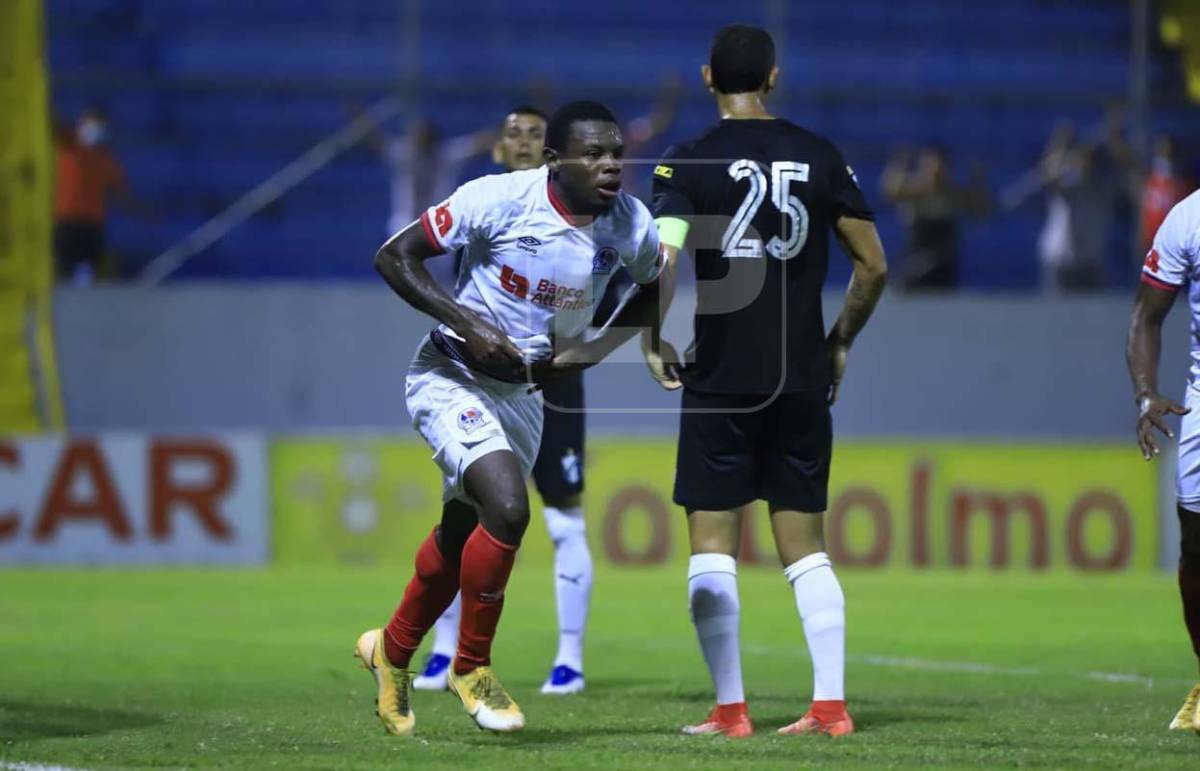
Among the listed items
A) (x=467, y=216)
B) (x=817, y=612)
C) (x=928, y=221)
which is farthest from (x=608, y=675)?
(x=928, y=221)

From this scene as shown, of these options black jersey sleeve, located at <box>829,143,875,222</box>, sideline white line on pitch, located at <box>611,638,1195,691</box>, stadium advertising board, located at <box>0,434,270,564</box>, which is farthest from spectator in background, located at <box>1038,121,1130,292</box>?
black jersey sleeve, located at <box>829,143,875,222</box>

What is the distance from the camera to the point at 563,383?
9.63 metres

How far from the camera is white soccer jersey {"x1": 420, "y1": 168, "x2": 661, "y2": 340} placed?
274 inches

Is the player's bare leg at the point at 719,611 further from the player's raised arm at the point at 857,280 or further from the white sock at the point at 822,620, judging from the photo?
the player's raised arm at the point at 857,280

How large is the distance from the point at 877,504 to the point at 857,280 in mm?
10466

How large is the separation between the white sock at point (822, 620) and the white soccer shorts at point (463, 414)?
1104mm

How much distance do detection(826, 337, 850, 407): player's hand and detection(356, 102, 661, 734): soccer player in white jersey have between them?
769mm

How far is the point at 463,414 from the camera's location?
704 cm

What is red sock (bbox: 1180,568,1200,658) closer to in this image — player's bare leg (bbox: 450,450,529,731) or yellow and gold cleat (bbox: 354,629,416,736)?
player's bare leg (bbox: 450,450,529,731)

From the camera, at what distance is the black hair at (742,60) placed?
7391mm

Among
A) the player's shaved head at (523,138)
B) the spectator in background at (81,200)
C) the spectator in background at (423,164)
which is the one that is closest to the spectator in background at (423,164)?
the spectator in background at (423,164)

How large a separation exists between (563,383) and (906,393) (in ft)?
34.1

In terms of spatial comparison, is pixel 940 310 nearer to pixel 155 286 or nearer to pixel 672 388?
pixel 155 286

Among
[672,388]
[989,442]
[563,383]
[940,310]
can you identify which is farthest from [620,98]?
[672,388]
